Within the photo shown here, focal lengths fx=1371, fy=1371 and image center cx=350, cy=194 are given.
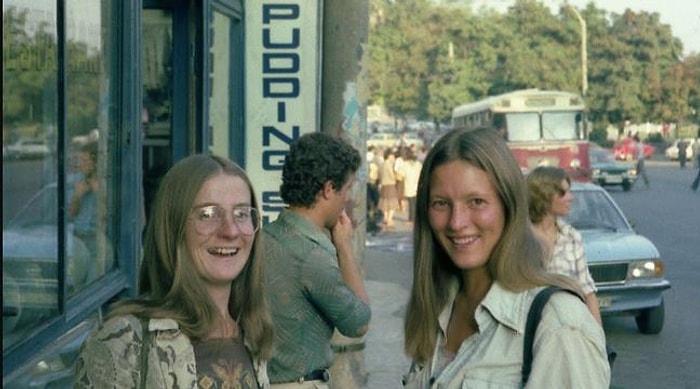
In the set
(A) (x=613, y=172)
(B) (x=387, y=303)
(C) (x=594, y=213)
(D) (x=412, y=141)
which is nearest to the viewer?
(C) (x=594, y=213)

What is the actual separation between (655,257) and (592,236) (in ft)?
2.52

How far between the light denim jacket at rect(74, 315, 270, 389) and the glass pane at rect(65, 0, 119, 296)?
7.59ft

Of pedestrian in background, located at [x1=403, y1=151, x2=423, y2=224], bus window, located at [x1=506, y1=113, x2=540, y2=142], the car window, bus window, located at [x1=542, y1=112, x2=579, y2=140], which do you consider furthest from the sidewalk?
bus window, located at [x1=542, y1=112, x2=579, y2=140]

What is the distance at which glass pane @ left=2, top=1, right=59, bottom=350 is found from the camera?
4.59 m

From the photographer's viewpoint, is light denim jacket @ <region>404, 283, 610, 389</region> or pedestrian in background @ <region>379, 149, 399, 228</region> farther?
pedestrian in background @ <region>379, 149, 399, 228</region>

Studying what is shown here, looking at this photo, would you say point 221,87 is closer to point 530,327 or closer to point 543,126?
point 530,327

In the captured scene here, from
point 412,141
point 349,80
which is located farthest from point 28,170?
point 412,141

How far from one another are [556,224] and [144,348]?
5.09 meters

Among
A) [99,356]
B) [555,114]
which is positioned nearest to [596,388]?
[99,356]

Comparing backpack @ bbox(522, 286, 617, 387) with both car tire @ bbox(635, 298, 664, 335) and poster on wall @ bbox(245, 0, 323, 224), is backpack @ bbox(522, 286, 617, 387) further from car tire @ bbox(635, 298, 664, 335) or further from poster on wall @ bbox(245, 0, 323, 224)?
car tire @ bbox(635, 298, 664, 335)

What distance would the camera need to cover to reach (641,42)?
86.7 m

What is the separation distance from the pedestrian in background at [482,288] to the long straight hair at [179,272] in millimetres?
451

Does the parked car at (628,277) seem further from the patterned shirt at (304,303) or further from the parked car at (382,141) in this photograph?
the parked car at (382,141)

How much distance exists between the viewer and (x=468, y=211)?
314cm
